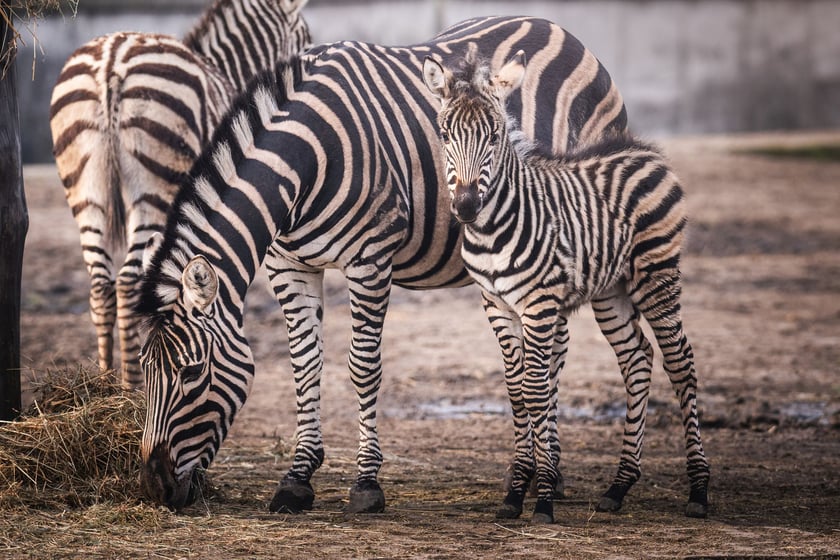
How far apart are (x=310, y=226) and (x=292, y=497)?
1.44 metres

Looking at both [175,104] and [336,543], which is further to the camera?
[175,104]

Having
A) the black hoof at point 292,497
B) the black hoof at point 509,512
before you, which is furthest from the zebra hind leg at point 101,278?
the black hoof at point 509,512

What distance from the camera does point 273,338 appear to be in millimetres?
10969

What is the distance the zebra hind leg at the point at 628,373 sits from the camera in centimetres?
617

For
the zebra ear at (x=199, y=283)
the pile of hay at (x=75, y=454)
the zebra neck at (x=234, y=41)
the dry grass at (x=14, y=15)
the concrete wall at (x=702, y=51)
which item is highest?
the concrete wall at (x=702, y=51)

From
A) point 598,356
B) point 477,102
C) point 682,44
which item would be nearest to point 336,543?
point 477,102

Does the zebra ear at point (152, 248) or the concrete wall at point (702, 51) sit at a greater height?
the concrete wall at point (702, 51)

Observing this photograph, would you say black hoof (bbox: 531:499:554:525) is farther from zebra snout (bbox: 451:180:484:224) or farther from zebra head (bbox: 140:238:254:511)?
zebra head (bbox: 140:238:254:511)

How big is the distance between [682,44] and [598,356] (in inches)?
499

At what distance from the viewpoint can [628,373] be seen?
6426 millimetres

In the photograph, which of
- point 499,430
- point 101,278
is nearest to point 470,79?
point 101,278

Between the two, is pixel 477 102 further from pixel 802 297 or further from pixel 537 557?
pixel 802 297

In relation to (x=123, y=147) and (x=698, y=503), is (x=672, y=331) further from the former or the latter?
(x=123, y=147)

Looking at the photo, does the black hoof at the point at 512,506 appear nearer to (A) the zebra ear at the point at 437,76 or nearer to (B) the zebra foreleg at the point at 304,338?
(B) the zebra foreleg at the point at 304,338
